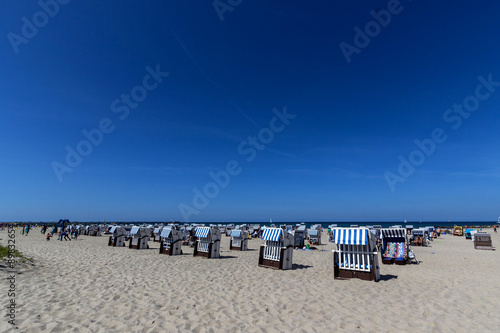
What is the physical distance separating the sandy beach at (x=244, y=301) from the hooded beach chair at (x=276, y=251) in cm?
79

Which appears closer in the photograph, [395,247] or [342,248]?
[342,248]

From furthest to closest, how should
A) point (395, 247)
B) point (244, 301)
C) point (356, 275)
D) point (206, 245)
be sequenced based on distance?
point (206, 245) → point (395, 247) → point (356, 275) → point (244, 301)

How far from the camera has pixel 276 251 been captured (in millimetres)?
12375

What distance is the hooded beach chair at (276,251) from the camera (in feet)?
39.0

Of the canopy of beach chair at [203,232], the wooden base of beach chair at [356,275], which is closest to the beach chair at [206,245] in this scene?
the canopy of beach chair at [203,232]

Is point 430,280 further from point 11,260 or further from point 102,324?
point 11,260

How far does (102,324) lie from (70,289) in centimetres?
335

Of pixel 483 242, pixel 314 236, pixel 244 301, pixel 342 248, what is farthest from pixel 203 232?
pixel 483 242

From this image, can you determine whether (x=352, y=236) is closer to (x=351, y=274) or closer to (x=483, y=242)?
(x=351, y=274)

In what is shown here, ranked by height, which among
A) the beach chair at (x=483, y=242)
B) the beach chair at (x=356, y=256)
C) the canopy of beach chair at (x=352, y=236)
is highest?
the canopy of beach chair at (x=352, y=236)

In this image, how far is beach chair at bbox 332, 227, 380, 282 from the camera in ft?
31.9

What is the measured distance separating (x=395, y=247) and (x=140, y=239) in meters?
16.9

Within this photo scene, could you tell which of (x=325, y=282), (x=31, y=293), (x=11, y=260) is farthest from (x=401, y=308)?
(x=11, y=260)

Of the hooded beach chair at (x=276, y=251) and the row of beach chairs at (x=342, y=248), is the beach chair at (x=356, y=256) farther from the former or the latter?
the hooded beach chair at (x=276, y=251)
